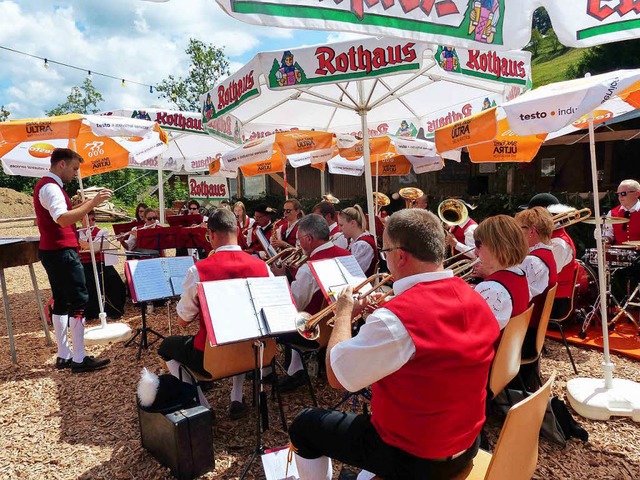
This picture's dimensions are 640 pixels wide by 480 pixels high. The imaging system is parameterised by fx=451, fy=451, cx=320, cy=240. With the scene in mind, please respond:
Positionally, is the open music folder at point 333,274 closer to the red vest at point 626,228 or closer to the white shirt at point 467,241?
the white shirt at point 467,241

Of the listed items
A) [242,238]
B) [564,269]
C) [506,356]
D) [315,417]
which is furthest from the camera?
[242,238]

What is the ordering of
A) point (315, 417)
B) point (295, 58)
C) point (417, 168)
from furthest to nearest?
point (417, 168) < point (295, 58) < point (315, 417)

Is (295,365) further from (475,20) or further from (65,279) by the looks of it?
(475,20)

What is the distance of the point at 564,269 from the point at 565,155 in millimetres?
7682

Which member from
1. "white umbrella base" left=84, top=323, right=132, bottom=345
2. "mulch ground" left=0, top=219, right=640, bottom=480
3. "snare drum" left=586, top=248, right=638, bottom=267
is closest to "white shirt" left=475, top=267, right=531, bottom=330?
"mulch ground" left=0, top=219, right=640, bottom=480

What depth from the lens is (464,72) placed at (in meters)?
3.99

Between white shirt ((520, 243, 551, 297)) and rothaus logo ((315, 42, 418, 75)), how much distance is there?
1.83 metres

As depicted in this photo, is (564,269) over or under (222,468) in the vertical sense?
over

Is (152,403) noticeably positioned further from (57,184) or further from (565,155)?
(565,155)

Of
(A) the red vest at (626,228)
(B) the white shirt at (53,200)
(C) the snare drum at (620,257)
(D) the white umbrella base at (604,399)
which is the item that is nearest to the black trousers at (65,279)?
(B) the white shirt at (53,200)

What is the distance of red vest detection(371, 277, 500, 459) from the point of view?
1.65 m

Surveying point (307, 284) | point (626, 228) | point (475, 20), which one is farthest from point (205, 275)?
point (626, 228)

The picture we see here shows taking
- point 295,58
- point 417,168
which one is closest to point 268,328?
point 295,58

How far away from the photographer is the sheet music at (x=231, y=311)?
8.46 ft
